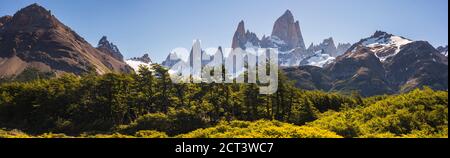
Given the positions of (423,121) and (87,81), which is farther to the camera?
(87,81)

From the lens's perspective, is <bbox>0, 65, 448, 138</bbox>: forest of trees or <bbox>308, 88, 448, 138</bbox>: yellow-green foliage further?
<bbox>0, 65, 448, 138</bbox>: forest of trees

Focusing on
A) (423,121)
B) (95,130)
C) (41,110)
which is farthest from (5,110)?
(423,121)

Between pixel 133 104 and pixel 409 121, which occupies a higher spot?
pixel 133 104

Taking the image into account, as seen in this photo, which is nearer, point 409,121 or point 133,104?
point 409,121

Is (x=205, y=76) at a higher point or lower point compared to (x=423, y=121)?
higher

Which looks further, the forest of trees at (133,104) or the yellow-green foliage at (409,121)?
the forest of trees at (133,104)
